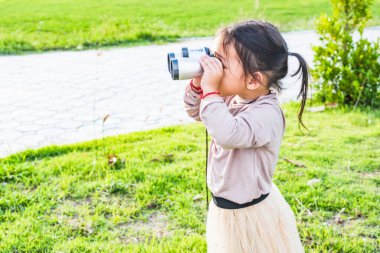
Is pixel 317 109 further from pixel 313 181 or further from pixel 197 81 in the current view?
pixel 197 81

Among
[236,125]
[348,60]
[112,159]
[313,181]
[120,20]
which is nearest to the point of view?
[236,125]

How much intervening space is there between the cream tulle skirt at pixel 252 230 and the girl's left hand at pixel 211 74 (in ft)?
1.74

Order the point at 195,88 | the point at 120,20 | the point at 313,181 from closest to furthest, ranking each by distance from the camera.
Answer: the point at 195,88, the point at 313,181, the point at 120,20

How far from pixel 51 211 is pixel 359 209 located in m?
1.87

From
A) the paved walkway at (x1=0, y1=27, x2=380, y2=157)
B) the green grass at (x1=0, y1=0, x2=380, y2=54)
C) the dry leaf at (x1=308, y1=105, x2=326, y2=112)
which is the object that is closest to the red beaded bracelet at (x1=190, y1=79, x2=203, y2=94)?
the paved walkway at (x1=0, y1=27, x2=380, y2=157)

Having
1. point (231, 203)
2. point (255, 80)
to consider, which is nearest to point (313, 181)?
point (231, 203)

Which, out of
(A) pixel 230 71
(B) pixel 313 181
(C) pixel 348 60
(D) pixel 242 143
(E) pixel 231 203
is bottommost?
(B) pixel 313 181

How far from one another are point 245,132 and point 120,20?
9264 millimetres

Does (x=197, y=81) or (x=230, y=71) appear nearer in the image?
(x=230, y=71)

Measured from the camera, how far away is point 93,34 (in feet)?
30.8

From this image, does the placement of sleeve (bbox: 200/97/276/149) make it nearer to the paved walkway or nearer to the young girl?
the young girl

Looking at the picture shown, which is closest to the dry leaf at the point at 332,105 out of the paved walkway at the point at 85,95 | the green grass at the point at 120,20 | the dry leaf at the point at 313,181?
the paved walkway at the point at 85,95

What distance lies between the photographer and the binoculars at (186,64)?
1982 mm

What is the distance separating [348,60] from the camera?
5207mm
